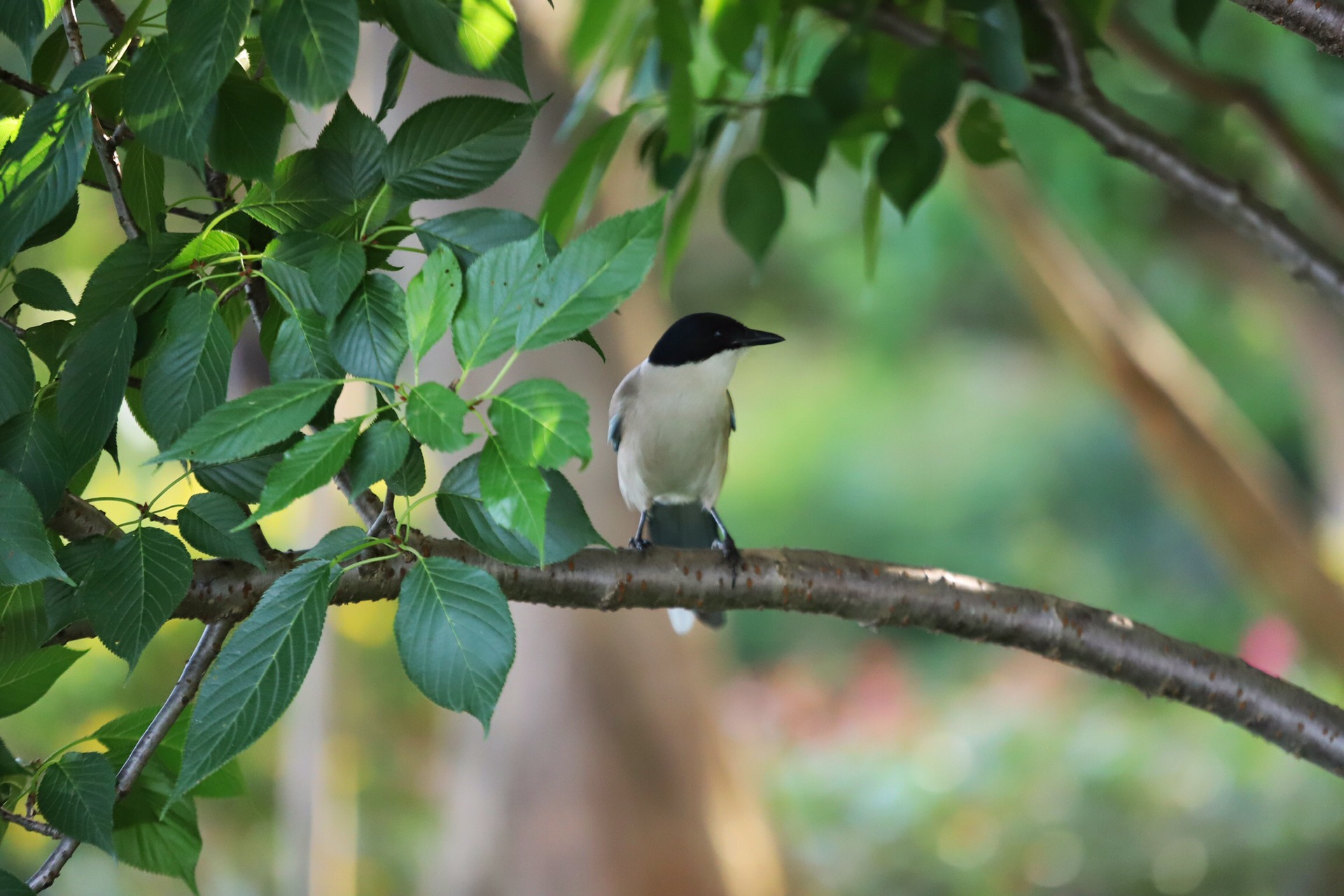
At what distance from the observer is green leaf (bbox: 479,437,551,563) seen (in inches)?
17.3

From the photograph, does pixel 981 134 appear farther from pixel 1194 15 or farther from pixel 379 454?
pixel 379 454

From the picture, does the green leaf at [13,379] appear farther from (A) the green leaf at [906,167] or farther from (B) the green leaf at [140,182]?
(A) the green leaf at [906,167]

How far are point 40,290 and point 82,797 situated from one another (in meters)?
0.26

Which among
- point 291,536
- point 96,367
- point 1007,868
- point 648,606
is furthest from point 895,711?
point 96,367

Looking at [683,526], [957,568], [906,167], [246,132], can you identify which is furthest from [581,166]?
[957,568]

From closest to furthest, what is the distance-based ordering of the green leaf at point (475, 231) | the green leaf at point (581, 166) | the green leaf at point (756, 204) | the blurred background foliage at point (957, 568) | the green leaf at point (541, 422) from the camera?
1. the green leaf at point (541, 422)
2. the green leaf at point (475, 231)
3. the green leaf at point (581, 166)
4. the green leaf at point (756, 204)
5. the blurred background foliage at point (957, 568)

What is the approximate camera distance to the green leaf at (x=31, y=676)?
1.96 ft

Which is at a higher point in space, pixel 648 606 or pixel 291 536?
pixel 648 606

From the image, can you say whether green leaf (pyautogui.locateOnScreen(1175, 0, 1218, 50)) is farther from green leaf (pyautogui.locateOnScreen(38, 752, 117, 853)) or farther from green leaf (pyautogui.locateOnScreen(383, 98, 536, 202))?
green leaf (pyautogui.locateOnScreen(38, 752, 117, 853))

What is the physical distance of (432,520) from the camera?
98.7 inches

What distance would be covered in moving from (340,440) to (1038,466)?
753cm

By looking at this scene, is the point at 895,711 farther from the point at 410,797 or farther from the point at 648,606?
the point at 648,606

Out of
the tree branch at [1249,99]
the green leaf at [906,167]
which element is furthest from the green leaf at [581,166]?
the tree branch at [1249,99]

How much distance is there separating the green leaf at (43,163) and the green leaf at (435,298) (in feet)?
0.50
